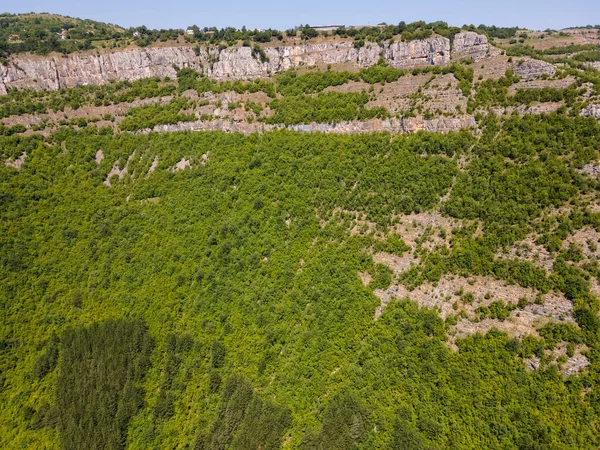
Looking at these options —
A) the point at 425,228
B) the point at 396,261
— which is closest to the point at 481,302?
the point at 396,261

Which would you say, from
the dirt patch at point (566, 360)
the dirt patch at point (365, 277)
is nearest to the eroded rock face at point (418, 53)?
the dirt patch at point (365, 277)

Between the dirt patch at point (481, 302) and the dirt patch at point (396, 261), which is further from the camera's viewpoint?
the dirt patch at point (396, 261)

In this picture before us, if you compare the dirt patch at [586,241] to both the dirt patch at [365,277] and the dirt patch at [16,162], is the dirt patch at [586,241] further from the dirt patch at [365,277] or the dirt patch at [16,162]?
the dirt patch at [16,162]

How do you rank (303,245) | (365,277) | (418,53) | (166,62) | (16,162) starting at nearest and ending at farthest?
1. (365,277)
2. (303,245)
3. (418,53)
4. (16,162)
5. (166,62)

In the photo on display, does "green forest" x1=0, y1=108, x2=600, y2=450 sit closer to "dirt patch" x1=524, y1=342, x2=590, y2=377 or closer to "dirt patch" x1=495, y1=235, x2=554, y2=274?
"dirt patch" x1=524, y1=342, x2=590, y2=377

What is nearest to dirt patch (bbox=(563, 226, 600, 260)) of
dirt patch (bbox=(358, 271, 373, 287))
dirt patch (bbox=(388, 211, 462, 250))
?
dirt patch (bbox=(388, 211, 462, 250))

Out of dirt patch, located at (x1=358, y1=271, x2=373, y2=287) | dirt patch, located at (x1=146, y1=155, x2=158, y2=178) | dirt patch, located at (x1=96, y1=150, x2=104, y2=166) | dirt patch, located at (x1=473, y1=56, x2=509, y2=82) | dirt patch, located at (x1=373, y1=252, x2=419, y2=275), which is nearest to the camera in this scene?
dirt patch, located at (x1=373, y1=252, x2=419, y2=275)

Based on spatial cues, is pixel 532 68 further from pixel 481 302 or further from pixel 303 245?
pixel 303 245
